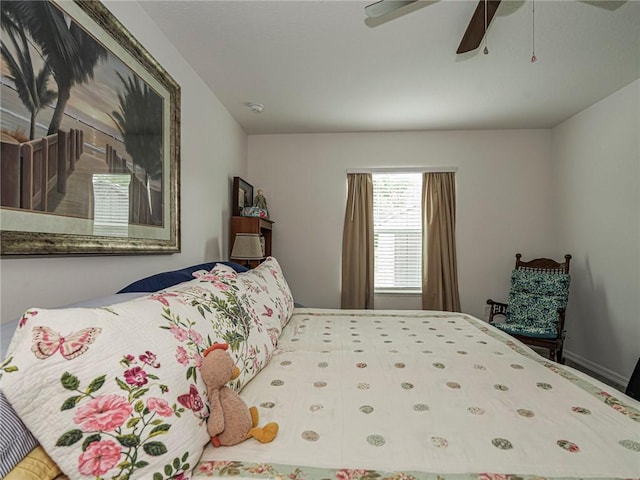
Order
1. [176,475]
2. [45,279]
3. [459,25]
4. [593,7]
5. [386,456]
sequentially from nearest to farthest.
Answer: [176,475] → [386,456] → [45,279] → [593,7] → [459,25]

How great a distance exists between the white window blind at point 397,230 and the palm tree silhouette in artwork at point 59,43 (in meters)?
3.23

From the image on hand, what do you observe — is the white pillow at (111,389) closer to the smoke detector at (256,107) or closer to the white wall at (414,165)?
the smoke detector at (256,107)

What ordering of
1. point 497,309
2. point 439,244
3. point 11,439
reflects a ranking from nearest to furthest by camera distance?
point 11,439, point 497,309, point 439,244

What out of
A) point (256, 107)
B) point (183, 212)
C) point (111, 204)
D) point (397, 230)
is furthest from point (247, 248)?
point (397, 230)

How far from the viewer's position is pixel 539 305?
344cm

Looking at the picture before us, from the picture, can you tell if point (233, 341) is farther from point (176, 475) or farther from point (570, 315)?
point (570, 315)

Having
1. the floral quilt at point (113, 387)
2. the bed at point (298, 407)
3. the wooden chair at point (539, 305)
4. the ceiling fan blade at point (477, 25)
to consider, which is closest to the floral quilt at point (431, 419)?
the bed at point (298, 407)

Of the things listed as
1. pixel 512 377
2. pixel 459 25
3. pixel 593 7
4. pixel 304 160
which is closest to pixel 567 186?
pixel 593 7

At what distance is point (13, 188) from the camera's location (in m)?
1.13

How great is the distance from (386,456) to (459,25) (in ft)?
7.57

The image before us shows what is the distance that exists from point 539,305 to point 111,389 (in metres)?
3.76

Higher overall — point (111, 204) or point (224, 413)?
point (111, 204)

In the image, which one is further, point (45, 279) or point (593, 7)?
point (593, 7)

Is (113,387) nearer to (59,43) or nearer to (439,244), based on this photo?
(59,43)
